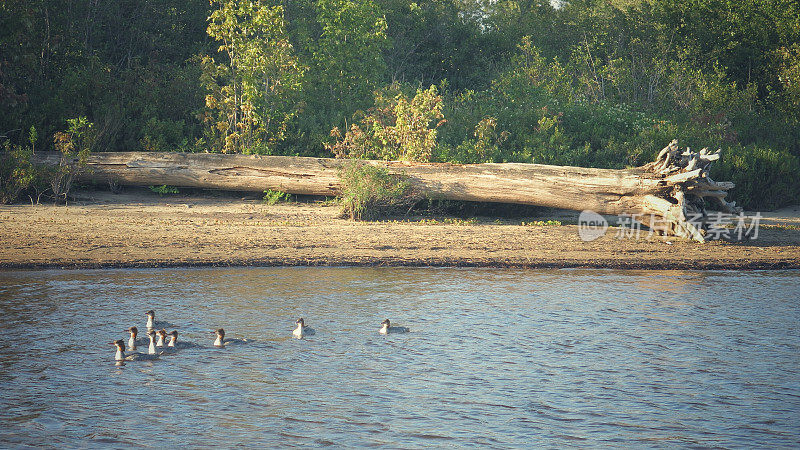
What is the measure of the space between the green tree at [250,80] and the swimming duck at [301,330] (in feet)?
33.6

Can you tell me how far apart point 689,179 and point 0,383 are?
38.0 ft

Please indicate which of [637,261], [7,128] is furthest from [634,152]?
[7,128]

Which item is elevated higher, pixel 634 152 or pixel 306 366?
pixel 634 152

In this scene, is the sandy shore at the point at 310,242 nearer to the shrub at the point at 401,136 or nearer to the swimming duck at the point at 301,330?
the shrub at the point at 401,136

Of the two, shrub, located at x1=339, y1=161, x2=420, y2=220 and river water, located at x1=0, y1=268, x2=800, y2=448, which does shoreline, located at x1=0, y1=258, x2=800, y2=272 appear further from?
shrub, located at x1=339, y1=161, x2=420, y2=220

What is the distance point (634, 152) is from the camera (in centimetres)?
1944

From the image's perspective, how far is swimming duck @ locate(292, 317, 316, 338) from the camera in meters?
9.11

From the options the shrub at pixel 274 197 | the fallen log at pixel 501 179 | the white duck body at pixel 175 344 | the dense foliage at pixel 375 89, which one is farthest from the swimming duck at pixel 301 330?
the dense foliage at pixel 375 89

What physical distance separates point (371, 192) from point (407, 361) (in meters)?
7.80

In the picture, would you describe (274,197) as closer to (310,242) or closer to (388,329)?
(310,242)

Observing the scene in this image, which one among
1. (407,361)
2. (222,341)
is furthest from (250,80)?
(407,361)

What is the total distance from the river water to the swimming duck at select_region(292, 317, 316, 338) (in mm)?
100

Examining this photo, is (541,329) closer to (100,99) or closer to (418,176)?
(418,176)

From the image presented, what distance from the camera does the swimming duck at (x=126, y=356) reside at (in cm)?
824
